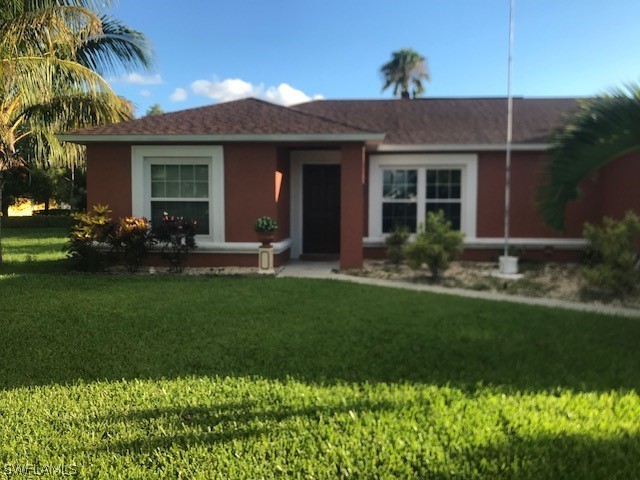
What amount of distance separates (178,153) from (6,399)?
7.35 meters

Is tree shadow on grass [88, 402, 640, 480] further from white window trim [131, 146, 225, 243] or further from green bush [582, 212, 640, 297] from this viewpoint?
white window trim [131, 146, 225, 243]

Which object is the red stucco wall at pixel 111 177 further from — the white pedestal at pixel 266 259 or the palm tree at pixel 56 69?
the white pedestal at pixel 266 259

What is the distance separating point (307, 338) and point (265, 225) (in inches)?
186

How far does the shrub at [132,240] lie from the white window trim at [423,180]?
5394mm

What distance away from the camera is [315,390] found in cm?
392

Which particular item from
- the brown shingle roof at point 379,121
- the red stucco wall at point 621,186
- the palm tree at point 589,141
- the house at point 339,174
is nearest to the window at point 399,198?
the house at point 339,174

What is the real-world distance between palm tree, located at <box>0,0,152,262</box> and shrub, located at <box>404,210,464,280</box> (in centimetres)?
791

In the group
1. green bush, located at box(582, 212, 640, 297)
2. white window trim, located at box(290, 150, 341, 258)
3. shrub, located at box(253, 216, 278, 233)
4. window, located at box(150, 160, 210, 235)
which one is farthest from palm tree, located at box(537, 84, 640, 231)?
white window trim, located at box(290, 150, 341, 258)

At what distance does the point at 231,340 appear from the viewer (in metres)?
5.23

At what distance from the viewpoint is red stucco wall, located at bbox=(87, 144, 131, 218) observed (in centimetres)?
1045

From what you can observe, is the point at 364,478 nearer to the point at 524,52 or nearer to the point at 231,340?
the point at 231,340

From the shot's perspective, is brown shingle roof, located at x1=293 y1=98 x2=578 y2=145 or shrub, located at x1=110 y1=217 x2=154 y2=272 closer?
shrub, located at x1=110 y1=217 x2=154 y2=272

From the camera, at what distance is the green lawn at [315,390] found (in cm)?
291

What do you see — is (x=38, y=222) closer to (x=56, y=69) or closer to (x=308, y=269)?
(x=56, y=69)
